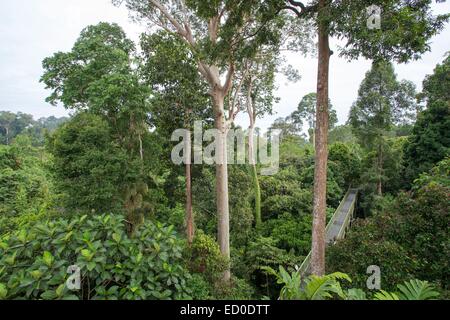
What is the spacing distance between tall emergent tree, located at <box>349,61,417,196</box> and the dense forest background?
0.25ft

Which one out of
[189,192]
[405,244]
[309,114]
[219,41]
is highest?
[309,114]

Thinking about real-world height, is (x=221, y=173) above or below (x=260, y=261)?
above

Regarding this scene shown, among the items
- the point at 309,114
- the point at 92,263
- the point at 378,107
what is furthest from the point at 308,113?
the point at 92,263

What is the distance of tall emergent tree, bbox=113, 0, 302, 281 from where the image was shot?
257 inches

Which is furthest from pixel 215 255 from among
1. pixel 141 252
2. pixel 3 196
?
pixel 3 196

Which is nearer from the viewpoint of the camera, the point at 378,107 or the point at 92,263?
the point at 92,263

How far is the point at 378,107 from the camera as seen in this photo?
15219 millimetres

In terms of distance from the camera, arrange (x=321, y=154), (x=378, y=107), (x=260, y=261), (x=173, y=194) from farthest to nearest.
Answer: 1. (x=378, y=107)
2. (x=173, y=194)
3. (x=260, y=261)
4. (x=321, y=154)

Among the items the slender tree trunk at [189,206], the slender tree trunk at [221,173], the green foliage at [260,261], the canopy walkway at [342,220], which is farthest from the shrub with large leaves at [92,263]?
the canopy walkway at [342,220]

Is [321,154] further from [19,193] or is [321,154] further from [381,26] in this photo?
[19,193]

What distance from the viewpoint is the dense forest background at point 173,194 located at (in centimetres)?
231

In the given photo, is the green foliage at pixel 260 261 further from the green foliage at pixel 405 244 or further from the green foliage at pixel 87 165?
the green foliage at pixel 87 165

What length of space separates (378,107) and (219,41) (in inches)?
492

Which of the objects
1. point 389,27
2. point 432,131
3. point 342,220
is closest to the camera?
point 389,27
